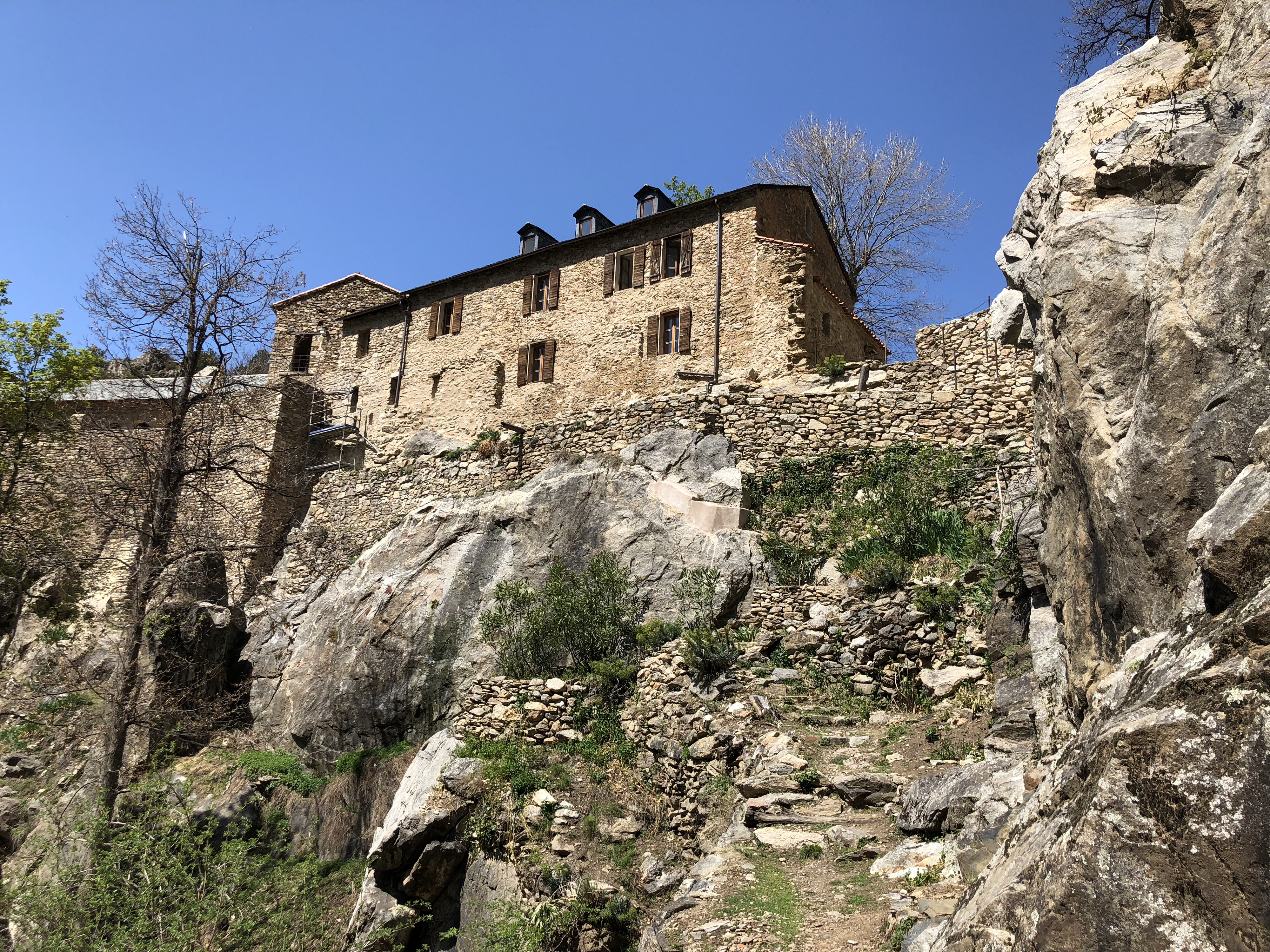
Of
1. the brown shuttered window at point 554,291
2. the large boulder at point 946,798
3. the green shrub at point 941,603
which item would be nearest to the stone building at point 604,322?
the brown shuttered window at point 554,291

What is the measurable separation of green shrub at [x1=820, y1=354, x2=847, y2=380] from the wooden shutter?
28.2 ft

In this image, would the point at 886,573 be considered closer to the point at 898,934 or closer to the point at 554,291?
the point at 898,934

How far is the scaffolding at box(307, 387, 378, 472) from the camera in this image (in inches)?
1125

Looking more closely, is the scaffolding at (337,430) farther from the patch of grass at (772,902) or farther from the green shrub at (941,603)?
the patch of grass at (772,902)

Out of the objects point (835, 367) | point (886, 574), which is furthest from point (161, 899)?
point (835, 367)

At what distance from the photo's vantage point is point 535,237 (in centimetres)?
2895

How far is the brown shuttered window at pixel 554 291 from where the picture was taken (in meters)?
26.2

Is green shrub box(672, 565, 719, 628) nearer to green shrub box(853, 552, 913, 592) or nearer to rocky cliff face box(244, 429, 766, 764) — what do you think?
rocky cliff face box(244, 429, 766, 764)

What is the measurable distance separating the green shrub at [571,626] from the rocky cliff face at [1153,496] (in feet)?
30.6

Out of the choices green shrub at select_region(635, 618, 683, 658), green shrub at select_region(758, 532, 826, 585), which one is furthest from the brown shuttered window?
green shrub at select_region(635, 618, 683, 658)

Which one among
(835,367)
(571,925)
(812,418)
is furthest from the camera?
(835,367)

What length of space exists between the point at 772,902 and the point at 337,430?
2434 cm

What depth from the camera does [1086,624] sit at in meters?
6.15

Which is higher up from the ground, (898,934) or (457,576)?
(457,576)
